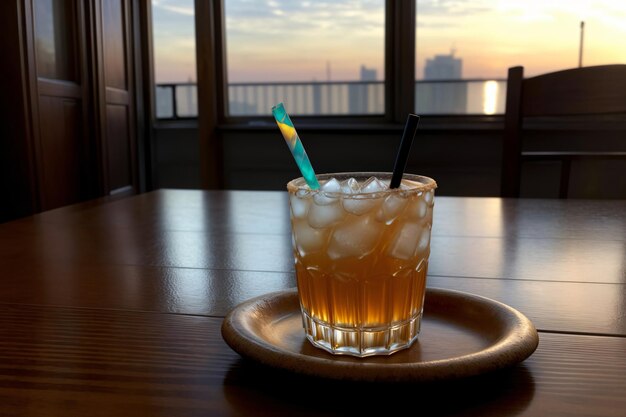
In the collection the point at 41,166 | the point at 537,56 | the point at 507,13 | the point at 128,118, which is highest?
the point at 507,13

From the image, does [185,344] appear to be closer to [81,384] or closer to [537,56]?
[81,384]

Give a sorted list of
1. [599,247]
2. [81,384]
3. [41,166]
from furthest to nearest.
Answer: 1. [41,166]
2. [599,247]
3. [81,384]

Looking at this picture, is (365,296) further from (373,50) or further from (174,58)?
(174,58)

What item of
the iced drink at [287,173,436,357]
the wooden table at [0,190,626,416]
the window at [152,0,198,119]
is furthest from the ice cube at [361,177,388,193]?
the window at [152,0,198,119]

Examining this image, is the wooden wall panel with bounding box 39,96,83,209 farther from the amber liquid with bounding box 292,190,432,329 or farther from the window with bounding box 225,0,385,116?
the amber liquid with bounding box 292,190,432,329

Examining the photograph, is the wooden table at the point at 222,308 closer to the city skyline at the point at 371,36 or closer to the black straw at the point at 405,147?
the black straw at the point at 405,147

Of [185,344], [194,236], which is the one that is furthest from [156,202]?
[185,344]

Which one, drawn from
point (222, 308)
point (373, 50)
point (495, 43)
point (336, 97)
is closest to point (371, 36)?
point (373, 50)
